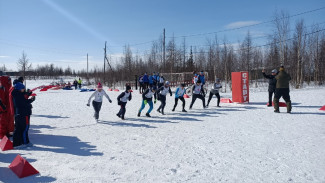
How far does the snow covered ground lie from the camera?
11.6 ft

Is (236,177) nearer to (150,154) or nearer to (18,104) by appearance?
(150,154)

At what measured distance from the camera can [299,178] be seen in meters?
3.34

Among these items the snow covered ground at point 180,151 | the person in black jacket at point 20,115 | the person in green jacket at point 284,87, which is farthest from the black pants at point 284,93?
the person in black jacket at point 20,115

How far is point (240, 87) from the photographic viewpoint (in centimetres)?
1188

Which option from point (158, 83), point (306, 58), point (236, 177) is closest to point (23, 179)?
point (236, 177)

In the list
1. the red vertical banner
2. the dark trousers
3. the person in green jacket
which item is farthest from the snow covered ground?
the red vertical banner

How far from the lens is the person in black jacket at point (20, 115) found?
207 inches

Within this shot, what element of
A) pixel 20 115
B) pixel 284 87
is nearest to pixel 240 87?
pixel 284 87

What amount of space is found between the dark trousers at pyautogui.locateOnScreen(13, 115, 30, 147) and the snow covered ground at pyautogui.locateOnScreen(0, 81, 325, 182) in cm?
32

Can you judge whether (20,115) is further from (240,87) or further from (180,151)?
(240,87)

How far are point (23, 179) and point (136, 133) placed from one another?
3302mm

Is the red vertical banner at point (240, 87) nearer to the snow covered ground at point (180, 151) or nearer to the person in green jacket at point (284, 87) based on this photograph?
the person in green jacket at point (284, 87)

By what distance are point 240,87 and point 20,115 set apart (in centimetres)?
1037

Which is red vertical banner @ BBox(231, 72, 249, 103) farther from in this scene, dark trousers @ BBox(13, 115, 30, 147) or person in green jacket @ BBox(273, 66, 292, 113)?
dark trousers @ BBox(13, 115, 30, 147)
